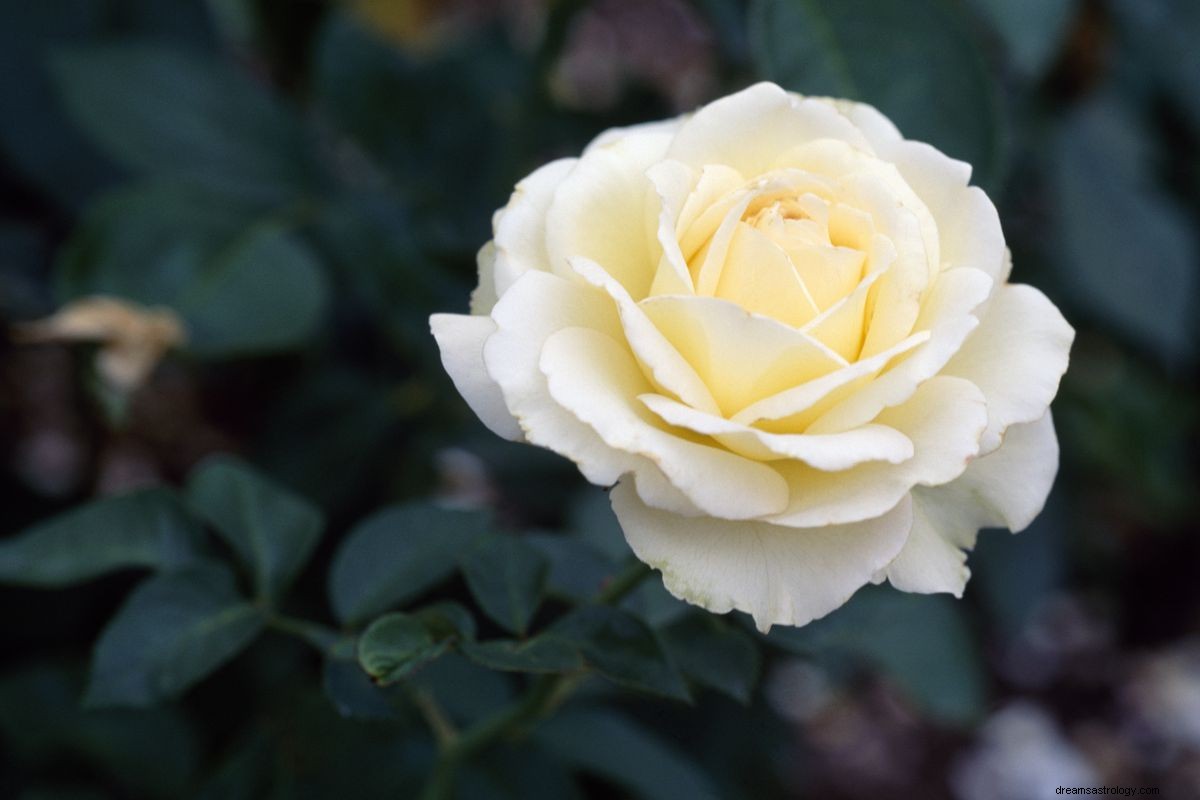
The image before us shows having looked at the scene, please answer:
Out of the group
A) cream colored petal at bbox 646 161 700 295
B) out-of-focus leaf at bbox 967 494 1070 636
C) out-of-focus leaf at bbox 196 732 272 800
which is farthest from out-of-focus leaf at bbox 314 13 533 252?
out-of-focus leaf at bbox 967 494 1070 636

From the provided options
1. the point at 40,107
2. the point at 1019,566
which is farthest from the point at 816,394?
the point at 1019,566

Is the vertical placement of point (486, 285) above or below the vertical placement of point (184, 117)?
above

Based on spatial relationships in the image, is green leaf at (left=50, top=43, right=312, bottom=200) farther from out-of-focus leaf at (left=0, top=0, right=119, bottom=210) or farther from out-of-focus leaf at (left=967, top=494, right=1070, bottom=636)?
out-of-focus leaf at (left=967, top=494, right=1070, bottom=636)

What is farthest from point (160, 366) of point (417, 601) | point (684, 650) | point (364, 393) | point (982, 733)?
point (982, 733)

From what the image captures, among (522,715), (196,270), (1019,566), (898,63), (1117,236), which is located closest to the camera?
(522,715)

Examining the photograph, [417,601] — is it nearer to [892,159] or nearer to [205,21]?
[892,159]

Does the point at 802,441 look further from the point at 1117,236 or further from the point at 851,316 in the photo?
the point at 1117,236
